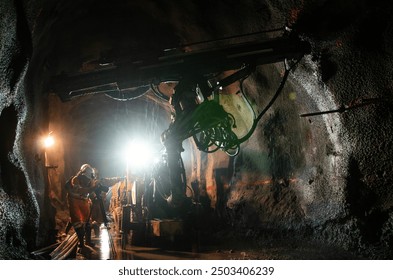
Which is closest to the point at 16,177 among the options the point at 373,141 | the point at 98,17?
the point at 98,17

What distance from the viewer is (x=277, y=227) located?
624cm

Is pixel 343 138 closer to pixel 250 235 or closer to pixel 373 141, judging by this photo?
pixel 373 141

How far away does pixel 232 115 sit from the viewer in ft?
18.2

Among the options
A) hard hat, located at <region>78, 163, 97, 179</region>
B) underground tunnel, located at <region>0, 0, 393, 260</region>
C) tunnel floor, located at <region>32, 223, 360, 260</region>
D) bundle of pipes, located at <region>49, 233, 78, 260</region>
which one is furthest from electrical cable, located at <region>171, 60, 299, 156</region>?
hard hat, located at <region>78, 163, 97, 179</region>

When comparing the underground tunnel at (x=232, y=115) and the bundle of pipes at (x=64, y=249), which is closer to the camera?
the underground tunnel at (x=232, y=115)

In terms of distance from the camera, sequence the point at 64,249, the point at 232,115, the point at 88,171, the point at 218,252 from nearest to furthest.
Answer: the point at 64,249 → the point at 232,115 → the point at 218,252 → the point at 88,171

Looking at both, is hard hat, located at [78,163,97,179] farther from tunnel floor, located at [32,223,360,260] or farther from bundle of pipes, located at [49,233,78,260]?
bundle of pipes, located at [49,233,78,260]

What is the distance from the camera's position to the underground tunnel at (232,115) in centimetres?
435

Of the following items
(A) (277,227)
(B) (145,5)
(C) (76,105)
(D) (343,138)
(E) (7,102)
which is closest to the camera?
(E) (7,102)

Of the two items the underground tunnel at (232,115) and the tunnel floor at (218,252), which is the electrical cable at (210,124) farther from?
the tunnel floor at (218,252)

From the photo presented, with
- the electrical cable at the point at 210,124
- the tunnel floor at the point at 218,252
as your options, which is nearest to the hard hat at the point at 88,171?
the tunnel floor at the point at 218,252

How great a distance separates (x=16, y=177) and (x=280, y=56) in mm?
4543

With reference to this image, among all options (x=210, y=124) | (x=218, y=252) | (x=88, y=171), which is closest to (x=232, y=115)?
(x=210, y=124)

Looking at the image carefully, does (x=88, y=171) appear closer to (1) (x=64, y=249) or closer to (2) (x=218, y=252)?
(1) (x=64, y=249)
